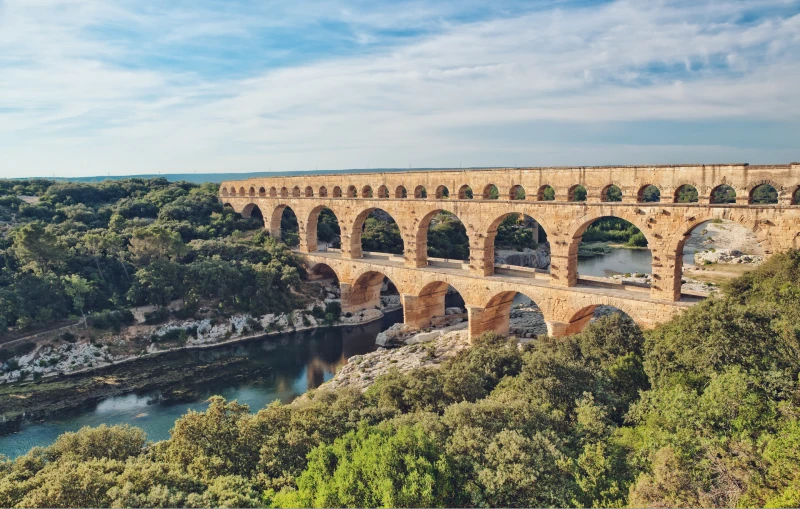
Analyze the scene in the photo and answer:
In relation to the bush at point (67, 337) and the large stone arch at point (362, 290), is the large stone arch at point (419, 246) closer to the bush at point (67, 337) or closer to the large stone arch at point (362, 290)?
the large stone arch at point (362, 290)

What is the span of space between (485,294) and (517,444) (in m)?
14.1

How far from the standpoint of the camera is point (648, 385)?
14.1 m

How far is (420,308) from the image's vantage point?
27.2 meters

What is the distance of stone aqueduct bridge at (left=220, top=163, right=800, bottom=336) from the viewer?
57.3 feet

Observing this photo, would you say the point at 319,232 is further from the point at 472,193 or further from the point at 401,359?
the point at 401,359

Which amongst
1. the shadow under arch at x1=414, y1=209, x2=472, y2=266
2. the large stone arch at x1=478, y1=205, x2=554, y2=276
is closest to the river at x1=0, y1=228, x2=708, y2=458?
the large stone arch at x1=478, y1=205, x2=554, y2=276

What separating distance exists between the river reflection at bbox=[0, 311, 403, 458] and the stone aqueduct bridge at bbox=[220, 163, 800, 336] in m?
3.38

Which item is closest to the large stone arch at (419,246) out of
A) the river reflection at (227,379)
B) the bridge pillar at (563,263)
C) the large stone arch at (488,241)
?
the large stone arch at (488,241)

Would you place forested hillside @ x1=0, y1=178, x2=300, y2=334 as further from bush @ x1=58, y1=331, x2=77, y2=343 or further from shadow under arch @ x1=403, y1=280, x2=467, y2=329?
shadow under arch @ x1=403, y1=280, x2=467, y2=329

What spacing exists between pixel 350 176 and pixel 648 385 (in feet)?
65.5

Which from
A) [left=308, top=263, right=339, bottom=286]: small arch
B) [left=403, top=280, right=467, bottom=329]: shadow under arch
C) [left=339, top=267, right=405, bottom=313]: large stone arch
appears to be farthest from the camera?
[left=308, top=263, right=339, bottom=286]: small arch

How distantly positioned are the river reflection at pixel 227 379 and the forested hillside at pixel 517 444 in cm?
767

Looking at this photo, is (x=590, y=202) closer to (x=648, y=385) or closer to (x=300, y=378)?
(x=648, y=385)

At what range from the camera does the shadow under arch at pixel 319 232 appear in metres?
33.8
